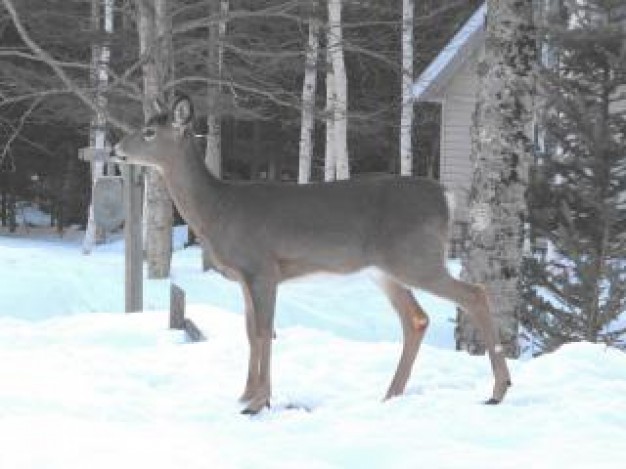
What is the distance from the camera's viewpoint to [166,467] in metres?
4.29

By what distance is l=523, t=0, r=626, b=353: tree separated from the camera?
10.1 metres

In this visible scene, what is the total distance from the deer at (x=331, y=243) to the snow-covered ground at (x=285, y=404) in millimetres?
168

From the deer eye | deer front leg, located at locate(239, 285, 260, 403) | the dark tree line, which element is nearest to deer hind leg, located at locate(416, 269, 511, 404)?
deer front leg, located at locate(239, 285, 260, 403)

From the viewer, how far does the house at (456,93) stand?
2280 cm

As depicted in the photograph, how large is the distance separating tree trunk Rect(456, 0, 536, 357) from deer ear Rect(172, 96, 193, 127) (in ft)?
9.17

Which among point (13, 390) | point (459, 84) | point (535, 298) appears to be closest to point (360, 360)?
point (13, 390)

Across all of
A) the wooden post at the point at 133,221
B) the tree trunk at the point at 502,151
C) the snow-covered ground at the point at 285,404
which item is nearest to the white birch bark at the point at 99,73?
the wooden post at the point at 133,221

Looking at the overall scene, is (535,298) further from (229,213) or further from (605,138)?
(229,213)

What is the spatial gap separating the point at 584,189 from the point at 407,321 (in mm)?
4758

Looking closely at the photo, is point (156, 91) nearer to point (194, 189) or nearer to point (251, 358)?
point (194, 189)

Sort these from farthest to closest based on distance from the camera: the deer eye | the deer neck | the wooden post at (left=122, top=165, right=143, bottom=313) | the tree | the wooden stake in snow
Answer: the wooden post at (left=122, top=165, right=143, bottom=313) < the tree < the wooden stake in snow < the deer eye < the deer neck

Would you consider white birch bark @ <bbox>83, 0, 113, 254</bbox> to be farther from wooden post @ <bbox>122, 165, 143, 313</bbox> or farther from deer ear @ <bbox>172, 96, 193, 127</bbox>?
deer ear @ <bbox>172, 96, 193, 127</bbox>

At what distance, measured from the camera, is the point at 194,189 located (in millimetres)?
6277

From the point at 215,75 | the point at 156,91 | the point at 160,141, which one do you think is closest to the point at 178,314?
the point at 160,141
